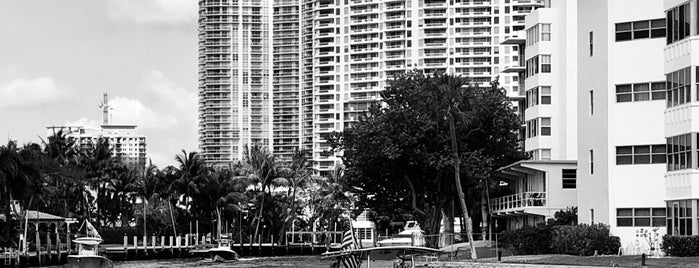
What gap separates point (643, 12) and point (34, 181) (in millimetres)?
55041

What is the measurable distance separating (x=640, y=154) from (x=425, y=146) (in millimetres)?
26894

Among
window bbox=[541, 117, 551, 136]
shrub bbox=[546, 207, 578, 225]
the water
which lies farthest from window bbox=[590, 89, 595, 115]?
window bbox=[541, 117, 551, 136]

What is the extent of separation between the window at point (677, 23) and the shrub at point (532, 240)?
1708 cm

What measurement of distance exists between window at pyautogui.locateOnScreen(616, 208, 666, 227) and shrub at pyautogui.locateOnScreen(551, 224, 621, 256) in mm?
1092

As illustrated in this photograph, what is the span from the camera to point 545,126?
3883 inches

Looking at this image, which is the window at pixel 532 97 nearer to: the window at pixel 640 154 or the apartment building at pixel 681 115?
the window at pixel 640 154

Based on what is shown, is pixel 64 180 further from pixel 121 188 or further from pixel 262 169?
pixel 262 169

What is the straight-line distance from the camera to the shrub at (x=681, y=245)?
2365 inches

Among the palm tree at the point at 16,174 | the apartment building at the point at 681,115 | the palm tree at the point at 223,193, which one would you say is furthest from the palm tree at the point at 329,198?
the apartment building at the point at 681,115

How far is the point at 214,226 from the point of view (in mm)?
140750

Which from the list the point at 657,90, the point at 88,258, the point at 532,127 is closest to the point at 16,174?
the point at 88,258

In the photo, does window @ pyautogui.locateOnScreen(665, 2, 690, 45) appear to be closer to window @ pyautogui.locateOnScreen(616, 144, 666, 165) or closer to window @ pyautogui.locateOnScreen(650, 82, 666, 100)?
window @ pyautogui.locateOnScreen(650, 82, 666, 100)

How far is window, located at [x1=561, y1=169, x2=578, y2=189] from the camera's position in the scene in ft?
284

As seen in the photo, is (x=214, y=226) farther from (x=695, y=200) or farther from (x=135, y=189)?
(x=695, y=200)
